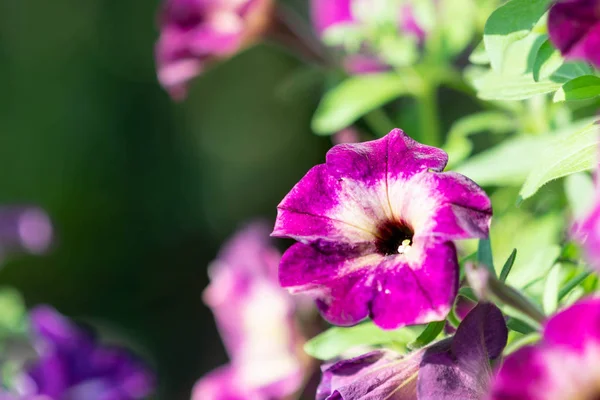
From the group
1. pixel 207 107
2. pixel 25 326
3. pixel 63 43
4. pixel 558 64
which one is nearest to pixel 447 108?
pixel 207 107

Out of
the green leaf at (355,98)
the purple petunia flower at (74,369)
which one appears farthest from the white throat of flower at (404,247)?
the purple petunia flower at (74,369)

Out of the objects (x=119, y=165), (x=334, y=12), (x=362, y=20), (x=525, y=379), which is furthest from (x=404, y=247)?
(x=119, y=165)

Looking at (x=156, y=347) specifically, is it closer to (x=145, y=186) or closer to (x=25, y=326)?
(x=145, y=186)

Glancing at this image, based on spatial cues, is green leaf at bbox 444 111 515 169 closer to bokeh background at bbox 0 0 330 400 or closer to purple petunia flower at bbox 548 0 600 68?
purple petunia flower at bbox 548 0 600 68

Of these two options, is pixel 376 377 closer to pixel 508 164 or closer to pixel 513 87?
pixel 513 87

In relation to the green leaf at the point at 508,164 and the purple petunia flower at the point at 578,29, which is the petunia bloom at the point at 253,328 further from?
the purple petunia flower at the point at 578,29

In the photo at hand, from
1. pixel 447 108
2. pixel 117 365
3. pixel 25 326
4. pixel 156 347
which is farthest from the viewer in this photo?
pixel 156 347

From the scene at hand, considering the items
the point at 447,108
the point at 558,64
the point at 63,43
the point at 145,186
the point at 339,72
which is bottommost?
the point at 145,186
